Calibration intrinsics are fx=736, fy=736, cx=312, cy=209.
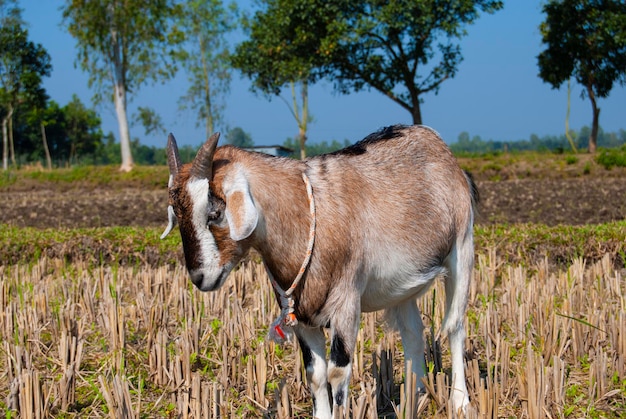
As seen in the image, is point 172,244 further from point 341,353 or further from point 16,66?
point 16,66

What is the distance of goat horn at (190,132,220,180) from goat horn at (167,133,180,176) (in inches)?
7.0

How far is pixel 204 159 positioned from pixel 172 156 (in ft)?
0.97

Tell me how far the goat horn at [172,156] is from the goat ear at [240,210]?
270 millimetres

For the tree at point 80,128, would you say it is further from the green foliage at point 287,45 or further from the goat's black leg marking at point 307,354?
the goat's black leg marking at point 307,354

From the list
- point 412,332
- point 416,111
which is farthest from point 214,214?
point 416,111

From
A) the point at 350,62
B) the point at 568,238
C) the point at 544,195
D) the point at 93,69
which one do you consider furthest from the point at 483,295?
the point at 93,69

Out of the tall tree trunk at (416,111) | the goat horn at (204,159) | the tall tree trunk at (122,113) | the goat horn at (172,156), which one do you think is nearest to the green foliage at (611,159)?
the tall tree trunk at (416,111)

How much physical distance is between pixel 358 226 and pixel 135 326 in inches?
117

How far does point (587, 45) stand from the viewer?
31172 millimetres

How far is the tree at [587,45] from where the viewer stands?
29.7 metres

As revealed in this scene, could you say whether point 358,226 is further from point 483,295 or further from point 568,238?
point 568,238

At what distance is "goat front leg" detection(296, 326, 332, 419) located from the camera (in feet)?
12.2

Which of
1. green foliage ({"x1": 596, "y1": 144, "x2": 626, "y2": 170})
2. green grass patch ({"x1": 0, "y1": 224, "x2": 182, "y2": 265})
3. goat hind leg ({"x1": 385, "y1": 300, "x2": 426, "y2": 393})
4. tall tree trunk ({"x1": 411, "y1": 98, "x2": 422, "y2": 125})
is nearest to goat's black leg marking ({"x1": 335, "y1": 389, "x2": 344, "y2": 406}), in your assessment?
goat hind leg ({"x1": 385, "y1": 300, "x2": 426, "y2": 393})

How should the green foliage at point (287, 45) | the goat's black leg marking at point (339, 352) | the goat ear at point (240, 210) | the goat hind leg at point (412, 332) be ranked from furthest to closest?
1. the green foliage at point (287, 45)
2. the goat hind leg at point (412, 332)
3. the goat's black leg marking at point (339, 352)
4. the goat ear at point (240, 210)
